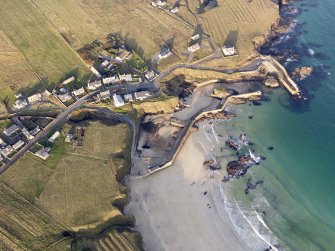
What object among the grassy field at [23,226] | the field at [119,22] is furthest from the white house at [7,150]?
the field at [119,22]

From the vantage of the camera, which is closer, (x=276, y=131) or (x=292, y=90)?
(x=276, y=131)

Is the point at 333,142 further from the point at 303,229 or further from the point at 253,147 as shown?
the point at 303,229

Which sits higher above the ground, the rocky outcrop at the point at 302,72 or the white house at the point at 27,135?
the white house at the point at 27,135

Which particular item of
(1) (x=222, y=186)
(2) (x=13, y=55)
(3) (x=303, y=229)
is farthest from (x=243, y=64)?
(2) (x=13, y=55)

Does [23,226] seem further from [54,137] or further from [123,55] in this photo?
[123,55]

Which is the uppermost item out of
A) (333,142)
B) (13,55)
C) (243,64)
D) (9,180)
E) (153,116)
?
(13,55)

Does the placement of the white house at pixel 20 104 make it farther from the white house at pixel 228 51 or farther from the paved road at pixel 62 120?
the white house at pixel 228 51
